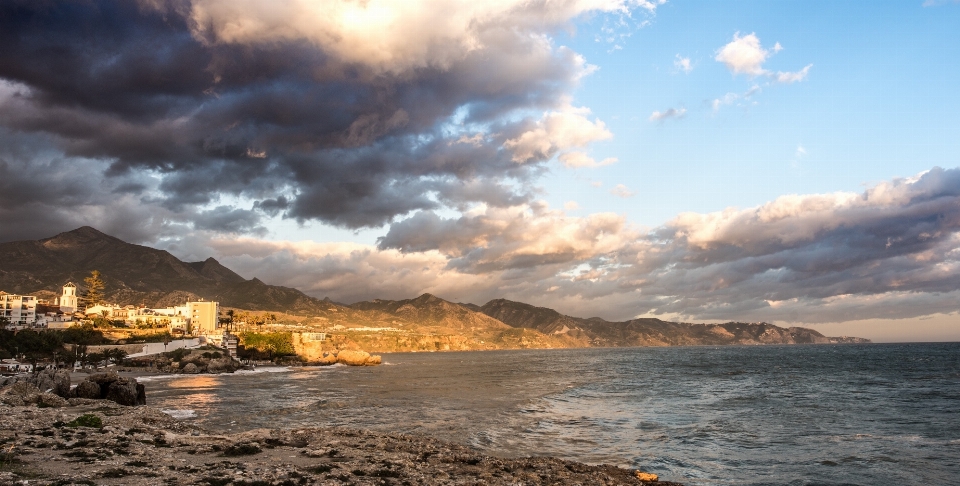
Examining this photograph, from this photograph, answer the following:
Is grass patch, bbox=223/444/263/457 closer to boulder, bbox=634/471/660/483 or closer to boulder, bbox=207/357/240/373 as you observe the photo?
boulder, bbox=634/471/660/483

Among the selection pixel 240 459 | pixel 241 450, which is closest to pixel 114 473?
pixel 240 459

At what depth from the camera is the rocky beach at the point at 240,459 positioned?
57.1 ft

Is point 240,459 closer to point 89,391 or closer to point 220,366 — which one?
point 89,391

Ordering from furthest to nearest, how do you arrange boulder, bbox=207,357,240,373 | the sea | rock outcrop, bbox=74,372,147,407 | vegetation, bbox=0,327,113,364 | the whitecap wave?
boulder, bbox=207,357,240,373 → vegetation, bbox=0,327,113,364 → rock outcrop, bbox=74,372,147,407 → the whitecap wave → the sea

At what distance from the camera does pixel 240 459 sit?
2147cm

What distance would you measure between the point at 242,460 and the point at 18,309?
18281 centimetres

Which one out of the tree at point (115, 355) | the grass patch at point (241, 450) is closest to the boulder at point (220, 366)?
the tree at point (115, 355)

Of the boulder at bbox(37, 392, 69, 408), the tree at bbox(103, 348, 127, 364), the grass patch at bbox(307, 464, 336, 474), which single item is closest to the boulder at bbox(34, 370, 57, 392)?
the boulder at bbox(37, 392, 69, 408)

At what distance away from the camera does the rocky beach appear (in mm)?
17391

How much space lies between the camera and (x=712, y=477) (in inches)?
1019

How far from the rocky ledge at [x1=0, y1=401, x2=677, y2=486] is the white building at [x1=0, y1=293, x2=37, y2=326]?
15679 centimetres

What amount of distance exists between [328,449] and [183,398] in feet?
141

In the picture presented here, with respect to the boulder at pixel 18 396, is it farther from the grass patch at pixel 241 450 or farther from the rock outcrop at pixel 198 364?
the rock outcrop at pixel 198 364

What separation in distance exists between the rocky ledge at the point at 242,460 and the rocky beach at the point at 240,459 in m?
0.03
